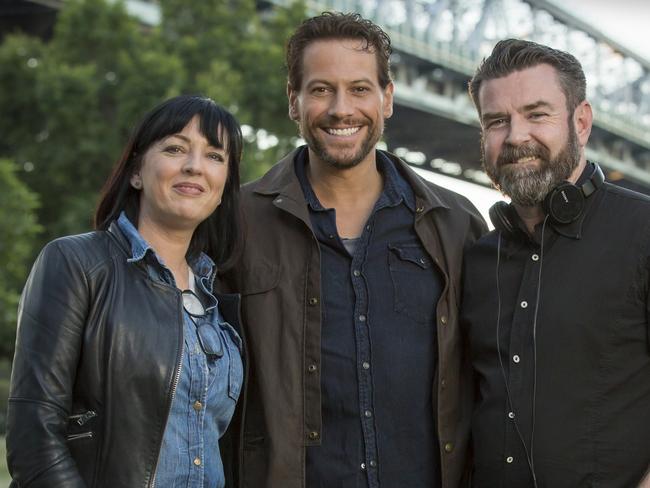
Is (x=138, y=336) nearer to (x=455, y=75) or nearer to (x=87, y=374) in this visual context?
(x=87, y=374)

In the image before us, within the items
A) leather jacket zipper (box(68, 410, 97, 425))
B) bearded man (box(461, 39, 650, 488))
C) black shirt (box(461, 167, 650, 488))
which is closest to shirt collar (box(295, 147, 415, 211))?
bearded man (box(461, 39, 650, 488))

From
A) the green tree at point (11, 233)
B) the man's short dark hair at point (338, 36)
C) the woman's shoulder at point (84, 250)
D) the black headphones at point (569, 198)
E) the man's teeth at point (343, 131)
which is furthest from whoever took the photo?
the green tree at point (11, 233)

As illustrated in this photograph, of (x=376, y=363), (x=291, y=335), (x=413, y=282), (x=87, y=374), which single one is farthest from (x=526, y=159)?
(x=87, y=374)

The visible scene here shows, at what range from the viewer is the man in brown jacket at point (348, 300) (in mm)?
4074

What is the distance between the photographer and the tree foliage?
15172mm

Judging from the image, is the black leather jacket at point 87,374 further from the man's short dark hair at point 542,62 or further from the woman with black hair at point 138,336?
the man's short dark hair at point 542,62

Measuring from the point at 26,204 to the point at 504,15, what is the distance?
45138mm

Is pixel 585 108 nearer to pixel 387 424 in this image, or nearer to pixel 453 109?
pixel 387 424

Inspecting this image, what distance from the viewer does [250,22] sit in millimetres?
17500

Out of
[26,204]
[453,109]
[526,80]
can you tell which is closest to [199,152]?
[526,80]

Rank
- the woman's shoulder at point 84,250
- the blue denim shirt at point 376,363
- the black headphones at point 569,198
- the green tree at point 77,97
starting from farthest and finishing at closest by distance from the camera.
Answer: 1. the green tree at point 77,97
2. the blue denim shirt at point 376,363
3. the black headphones at point 569,198
4. the woman's shoulder at point 84,250

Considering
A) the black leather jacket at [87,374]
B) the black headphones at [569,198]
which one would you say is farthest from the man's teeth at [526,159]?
the black leather jacket at [87,374]

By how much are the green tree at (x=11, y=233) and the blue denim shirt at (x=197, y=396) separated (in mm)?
9967

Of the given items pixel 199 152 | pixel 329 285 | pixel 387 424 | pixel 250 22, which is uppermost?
pixel 250 22
